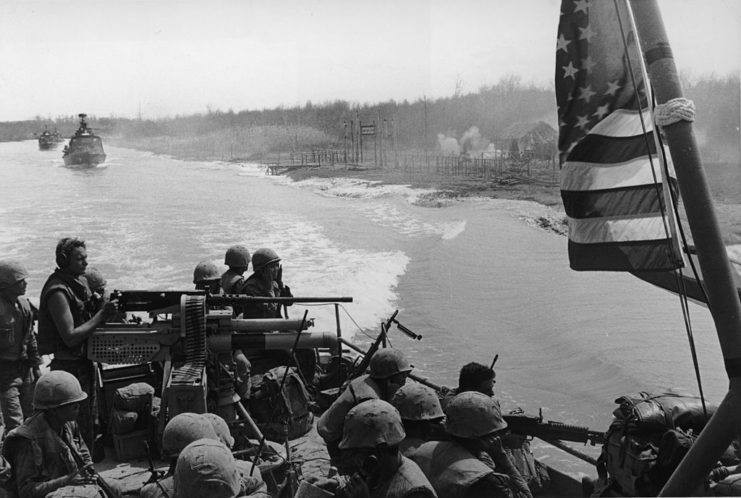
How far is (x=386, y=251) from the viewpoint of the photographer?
95.7 feet

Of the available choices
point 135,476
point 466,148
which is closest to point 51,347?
point 135,476

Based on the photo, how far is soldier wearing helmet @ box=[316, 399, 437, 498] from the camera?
12.2ft

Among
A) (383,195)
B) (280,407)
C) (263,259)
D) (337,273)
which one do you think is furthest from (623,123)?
(383,195)

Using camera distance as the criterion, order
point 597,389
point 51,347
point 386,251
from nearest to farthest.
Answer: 1. point 51,347
2. point 597,389
3. point 386,251

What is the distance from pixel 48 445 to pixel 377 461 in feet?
6.78

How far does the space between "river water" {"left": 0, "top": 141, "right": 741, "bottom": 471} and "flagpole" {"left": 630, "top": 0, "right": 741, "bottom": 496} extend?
5520 millimetres

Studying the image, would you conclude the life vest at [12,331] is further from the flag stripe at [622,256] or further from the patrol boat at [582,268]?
the flag stripe at [622,256]

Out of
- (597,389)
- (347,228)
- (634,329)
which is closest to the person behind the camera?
(597,389)

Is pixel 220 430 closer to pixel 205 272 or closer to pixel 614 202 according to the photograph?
pixel 614 202

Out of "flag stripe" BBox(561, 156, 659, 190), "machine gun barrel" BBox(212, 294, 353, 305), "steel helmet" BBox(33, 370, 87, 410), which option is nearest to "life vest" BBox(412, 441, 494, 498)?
"flag stripe" BBox(561, 156, 659, 190)

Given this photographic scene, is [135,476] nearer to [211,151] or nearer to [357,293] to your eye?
[357,293]

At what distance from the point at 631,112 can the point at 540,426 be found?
2287 millimetres

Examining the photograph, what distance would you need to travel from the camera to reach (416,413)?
5062 millimetres

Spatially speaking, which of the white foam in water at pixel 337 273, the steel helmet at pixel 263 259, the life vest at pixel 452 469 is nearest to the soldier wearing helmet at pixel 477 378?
the life vest at pixel 452 469
